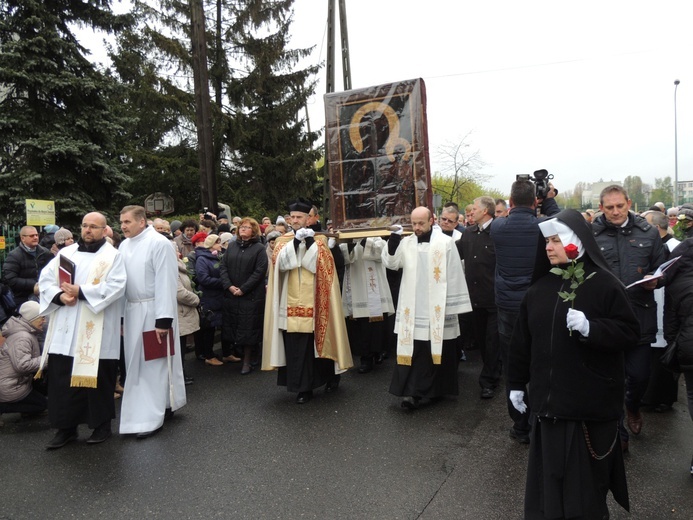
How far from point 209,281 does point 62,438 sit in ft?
9.73

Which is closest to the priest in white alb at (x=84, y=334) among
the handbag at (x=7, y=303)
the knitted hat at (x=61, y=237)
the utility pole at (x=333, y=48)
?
the handbag at (x=7, y=303)

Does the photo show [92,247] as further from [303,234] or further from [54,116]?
[54,116]

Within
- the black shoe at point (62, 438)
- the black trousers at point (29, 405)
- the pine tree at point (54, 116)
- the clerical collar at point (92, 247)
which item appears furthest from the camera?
the pine tree at point (54, 116)

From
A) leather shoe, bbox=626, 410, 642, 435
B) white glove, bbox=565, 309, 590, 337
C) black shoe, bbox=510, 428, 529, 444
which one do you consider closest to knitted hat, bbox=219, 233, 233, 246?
black shoe, bbox=510, 428, 529, 444

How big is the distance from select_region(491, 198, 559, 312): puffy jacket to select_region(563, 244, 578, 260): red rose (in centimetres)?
202

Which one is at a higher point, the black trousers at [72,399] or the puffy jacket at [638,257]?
the puffy jacket at [638,257]

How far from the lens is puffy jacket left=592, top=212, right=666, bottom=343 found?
178 inches

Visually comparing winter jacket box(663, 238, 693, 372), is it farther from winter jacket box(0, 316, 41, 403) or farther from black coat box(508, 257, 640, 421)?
winter jacket box(0, 316, 41, 403)

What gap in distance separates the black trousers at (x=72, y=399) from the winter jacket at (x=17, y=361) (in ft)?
1.70

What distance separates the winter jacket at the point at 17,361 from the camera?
533 cm

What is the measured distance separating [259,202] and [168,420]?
15780 millimetres

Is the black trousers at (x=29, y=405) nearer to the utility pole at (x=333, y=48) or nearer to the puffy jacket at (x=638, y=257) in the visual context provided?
the puffy jacket at (x=638, y=257)

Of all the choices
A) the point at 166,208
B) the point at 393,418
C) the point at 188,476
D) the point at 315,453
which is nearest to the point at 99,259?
the point at 188,476

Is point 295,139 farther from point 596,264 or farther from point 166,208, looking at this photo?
point 596,264
